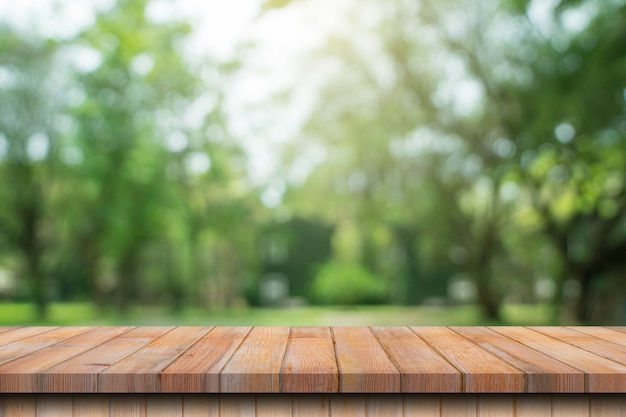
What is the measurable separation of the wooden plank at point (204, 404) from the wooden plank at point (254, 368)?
56mm

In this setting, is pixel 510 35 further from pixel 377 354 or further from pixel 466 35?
pixel 377 354

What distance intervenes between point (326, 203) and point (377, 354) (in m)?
11.6

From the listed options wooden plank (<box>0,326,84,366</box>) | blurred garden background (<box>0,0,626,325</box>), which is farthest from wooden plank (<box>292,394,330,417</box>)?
blurred garden background (<box>0,0,626,325</box>)

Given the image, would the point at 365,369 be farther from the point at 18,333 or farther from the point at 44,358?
the point at 18,333

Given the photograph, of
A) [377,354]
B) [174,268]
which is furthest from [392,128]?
[377,354]

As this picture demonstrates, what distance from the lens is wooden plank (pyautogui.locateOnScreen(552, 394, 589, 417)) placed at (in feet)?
5.65

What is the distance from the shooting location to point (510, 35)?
12141mm

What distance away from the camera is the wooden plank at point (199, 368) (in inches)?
65.7

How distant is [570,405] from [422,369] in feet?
1.19

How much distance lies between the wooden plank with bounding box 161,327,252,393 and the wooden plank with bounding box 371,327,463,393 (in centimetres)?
43

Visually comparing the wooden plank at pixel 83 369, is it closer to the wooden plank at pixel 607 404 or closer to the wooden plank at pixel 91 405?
the wooden plank at pixel 91 405

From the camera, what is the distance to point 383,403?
1711 millimetres

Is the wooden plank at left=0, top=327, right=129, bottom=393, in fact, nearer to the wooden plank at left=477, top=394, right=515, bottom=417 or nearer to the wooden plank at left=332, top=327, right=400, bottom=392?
the wooden plank at left=332, top=327, right=400, bottom=392

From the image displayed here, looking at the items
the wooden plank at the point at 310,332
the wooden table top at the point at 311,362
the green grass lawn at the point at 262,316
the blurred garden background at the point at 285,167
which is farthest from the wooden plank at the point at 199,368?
the green grass lawn at the point at 262,316
